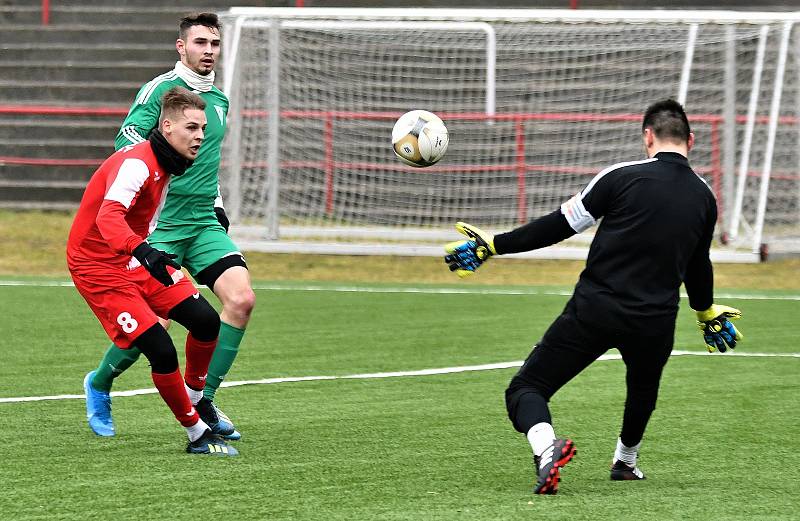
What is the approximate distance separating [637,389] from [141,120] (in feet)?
9.89

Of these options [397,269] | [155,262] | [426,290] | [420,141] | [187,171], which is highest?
[420,141]

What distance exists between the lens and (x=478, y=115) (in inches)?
688

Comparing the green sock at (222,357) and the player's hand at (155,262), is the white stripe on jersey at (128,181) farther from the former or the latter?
the green sock at (222,357)

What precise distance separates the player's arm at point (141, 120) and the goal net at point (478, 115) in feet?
28.8

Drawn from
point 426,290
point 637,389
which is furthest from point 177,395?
point 426,290

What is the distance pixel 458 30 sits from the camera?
17844 mm

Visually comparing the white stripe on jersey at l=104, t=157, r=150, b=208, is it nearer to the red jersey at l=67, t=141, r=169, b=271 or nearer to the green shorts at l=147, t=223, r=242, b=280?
the red jersey at l=67, t=141, r=169, b=271

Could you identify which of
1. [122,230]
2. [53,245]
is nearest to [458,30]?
[53,245]

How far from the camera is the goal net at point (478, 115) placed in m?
16.3

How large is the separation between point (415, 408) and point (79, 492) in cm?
259

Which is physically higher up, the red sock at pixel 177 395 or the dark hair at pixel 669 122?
the dark hair at pixel 669 122

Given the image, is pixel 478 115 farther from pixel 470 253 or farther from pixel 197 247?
pixel 470 253

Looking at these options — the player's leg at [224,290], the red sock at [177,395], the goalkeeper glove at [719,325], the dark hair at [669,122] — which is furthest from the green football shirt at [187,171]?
the goalkeeper glove at [719,325]

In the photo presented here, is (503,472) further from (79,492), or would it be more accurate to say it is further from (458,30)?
(458,30)
